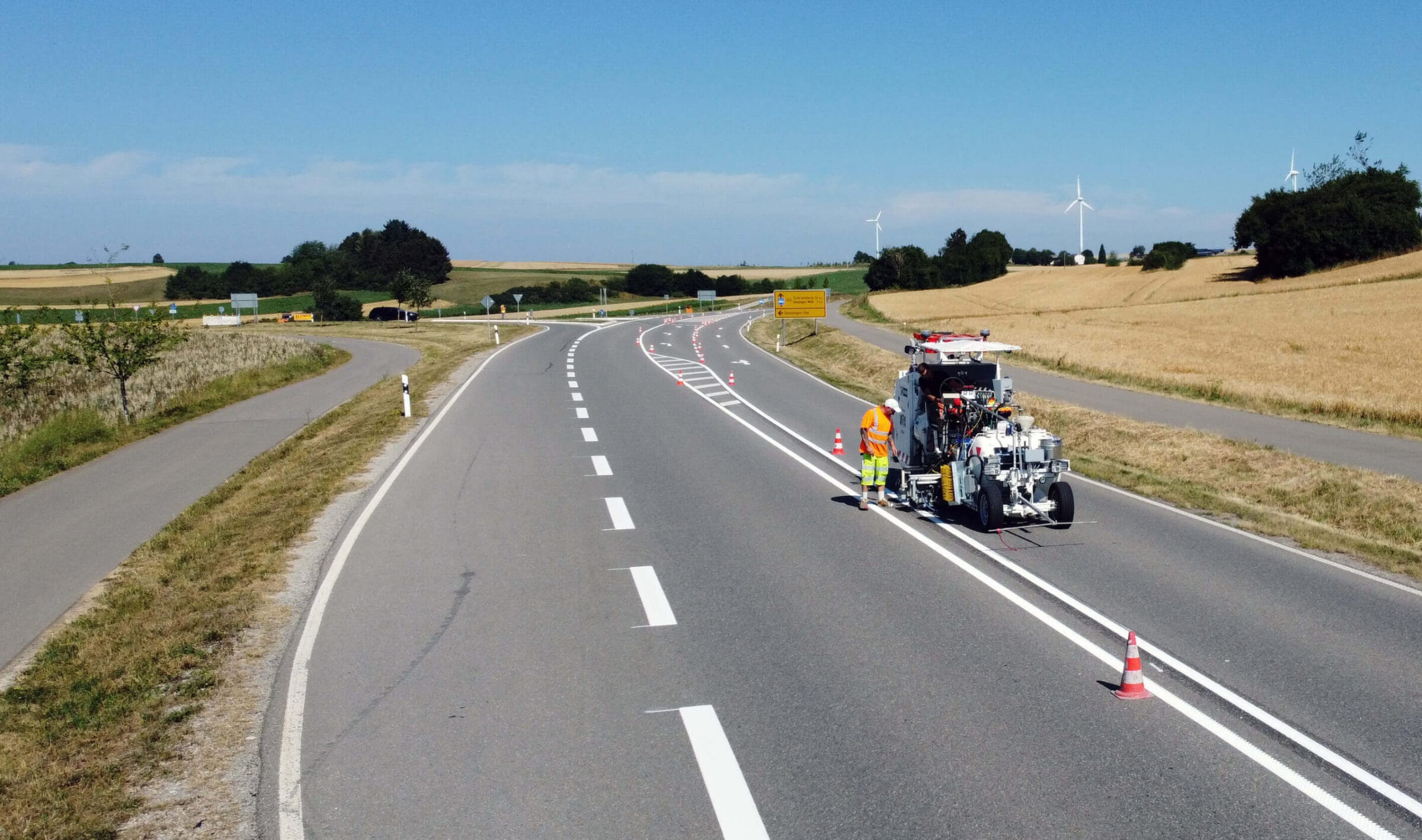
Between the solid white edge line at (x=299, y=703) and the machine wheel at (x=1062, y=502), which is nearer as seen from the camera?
the solid white edge line at (x=299, y=703)

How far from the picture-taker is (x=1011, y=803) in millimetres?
5594

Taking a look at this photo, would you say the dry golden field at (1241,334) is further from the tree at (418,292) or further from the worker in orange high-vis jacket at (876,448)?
the tree at (418,292)

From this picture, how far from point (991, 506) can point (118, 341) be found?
88.4ft

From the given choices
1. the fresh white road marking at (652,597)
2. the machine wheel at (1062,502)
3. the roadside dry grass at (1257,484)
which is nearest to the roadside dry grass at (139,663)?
the fresh white road marking at (652,597)

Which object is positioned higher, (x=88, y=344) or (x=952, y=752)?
(x=88, y=344)

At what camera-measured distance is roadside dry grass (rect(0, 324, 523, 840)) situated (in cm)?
592

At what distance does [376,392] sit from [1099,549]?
24808 millimetres

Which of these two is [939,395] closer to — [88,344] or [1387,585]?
[1387,585]

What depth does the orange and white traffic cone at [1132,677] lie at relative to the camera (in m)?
7.05

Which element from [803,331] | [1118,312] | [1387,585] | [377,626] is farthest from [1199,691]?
[1118,312]

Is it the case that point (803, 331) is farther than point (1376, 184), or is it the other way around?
point (1376, 184)

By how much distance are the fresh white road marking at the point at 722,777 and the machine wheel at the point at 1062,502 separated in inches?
268

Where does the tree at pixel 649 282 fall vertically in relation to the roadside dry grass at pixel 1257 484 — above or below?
above

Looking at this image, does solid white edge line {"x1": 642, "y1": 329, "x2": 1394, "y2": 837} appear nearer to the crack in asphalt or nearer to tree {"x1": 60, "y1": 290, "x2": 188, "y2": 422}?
the crack in asphalt
